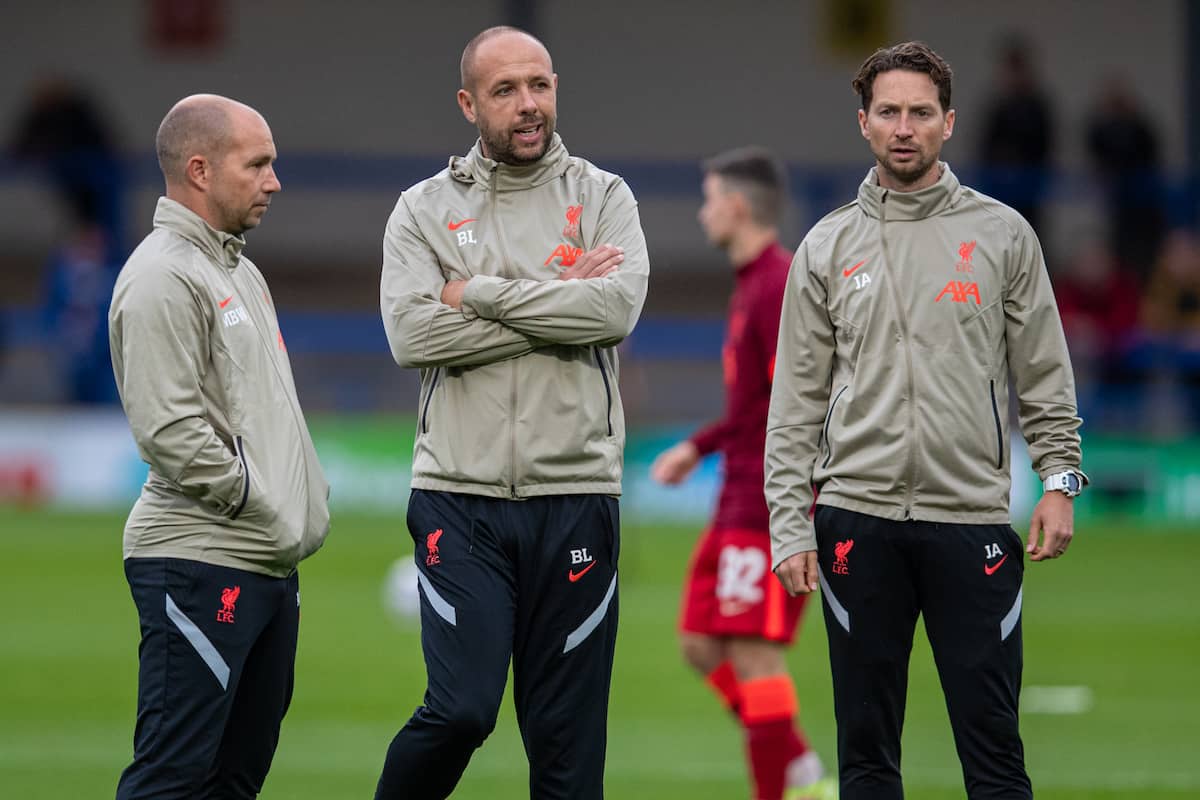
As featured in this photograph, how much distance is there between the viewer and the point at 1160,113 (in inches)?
943

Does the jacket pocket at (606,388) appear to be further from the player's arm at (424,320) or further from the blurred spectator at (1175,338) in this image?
the blurred spectator at (1175,338)

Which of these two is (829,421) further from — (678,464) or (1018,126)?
(1018,126)

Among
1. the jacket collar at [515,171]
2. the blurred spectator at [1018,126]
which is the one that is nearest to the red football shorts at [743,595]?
the jacket collar at [515,171]

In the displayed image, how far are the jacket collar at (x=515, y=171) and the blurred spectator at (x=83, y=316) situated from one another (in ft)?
41.6

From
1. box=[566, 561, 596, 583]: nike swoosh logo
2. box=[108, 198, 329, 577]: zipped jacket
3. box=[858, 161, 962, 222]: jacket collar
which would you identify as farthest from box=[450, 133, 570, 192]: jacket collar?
box=[566, 561, 596, 583]: nike swoosh logo

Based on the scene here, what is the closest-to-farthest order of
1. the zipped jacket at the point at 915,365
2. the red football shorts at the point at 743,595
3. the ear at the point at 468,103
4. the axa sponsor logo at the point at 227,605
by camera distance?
A: the axa sponsor logo at the point at 227,605 < the zipped jacket at the point at 915,365 < the ear at the point at 468,103 < the red football shorts at the point at 743,595

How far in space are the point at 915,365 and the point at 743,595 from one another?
6.60 ft

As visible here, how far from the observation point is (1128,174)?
20125 millimetres

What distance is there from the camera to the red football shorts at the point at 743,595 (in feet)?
22.6

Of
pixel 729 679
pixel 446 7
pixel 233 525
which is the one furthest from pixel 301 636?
pixel 446 7

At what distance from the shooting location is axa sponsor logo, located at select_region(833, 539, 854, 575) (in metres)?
5.11

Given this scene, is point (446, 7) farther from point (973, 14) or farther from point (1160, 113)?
point (1160, 113)

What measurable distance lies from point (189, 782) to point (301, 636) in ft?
21.8

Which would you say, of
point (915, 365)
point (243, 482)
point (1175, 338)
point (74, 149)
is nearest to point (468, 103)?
point (243, 482)
